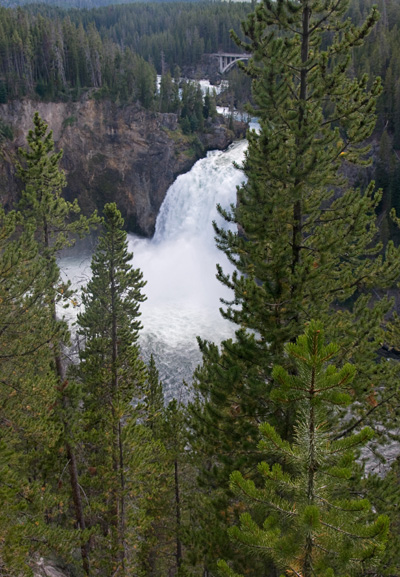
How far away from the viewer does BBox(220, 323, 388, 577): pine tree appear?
3.49 meters

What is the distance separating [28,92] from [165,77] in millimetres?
20851

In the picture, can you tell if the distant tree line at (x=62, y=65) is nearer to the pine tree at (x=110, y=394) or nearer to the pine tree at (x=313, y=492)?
the pine tree at (x=110, y=394)

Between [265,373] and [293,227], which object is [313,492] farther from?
[293,227]

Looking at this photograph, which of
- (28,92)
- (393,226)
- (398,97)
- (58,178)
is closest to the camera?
(58,178)

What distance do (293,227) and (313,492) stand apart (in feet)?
19.2

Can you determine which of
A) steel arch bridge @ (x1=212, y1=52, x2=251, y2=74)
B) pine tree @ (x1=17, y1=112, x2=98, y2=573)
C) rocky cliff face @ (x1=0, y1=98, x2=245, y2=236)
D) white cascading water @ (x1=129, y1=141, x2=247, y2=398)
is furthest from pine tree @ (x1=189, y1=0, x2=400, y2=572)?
steel arch bridge @ (x1=212, y1=52, x2=251, y2=74)

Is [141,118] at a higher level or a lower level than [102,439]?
higher

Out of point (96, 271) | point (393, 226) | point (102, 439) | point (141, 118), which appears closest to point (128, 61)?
point (141, 118)

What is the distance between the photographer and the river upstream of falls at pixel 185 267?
36.6 m

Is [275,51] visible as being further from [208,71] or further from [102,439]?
[208,71]

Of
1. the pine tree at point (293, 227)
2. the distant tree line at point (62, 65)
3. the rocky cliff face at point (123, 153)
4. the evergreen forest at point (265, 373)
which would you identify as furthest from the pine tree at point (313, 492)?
the distant tree line at point (62, 65)

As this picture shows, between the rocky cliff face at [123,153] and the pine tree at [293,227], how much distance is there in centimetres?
5293

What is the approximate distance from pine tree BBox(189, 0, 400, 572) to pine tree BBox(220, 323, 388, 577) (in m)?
3.91

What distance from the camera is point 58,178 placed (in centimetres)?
1362
